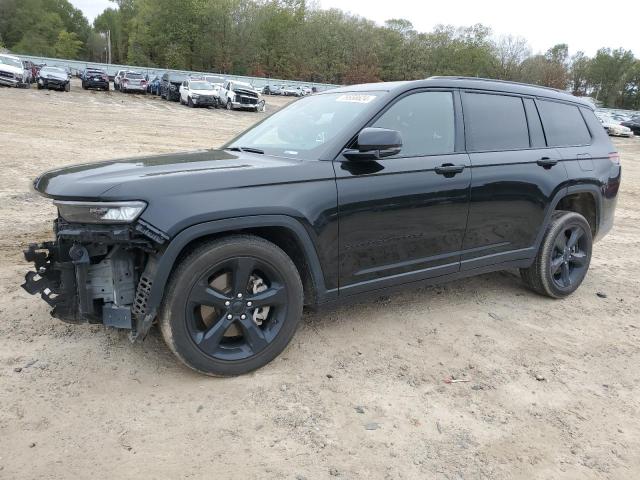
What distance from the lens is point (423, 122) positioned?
384 cm

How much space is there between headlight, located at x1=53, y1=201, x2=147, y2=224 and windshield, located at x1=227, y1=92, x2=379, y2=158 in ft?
3.74

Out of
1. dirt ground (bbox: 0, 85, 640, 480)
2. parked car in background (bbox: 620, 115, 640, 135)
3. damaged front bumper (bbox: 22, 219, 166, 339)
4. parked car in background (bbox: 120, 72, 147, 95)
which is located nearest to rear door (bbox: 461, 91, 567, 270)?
dirt ground (bbox: 0, 85, 640, 480)

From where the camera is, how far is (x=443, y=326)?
407cm

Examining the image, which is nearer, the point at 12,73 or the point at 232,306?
the point at 232,306

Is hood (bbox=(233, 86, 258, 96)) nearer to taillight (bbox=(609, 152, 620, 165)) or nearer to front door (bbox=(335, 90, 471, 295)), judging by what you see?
taillight (bbox=(609, 152, 620, 165))

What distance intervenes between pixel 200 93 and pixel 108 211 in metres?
27.2

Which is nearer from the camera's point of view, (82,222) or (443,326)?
(82,222)

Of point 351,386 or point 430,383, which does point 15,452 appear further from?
point 430,383

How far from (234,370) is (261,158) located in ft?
4.51

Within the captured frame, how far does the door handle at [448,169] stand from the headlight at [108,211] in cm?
205

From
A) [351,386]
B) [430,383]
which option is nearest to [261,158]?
[351,386]

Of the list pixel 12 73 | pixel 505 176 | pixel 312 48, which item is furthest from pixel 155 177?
pixel 312 48

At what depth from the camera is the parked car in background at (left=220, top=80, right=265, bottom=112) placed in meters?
28.7

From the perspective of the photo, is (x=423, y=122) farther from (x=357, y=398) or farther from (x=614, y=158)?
(x=614, y=158)
